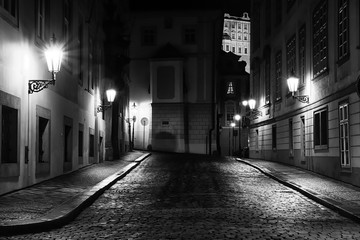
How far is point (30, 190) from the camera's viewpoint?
13898 millimetres

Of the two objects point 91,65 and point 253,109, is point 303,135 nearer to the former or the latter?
point 91,65

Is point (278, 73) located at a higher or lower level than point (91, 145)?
higher

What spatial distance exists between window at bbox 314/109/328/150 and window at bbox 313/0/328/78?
146 cm

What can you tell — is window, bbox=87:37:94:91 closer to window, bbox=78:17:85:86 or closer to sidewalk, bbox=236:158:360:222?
window, bbox=78:17:85:86

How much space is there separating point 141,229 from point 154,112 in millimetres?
37788

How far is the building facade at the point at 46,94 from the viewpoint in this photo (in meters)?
13.0

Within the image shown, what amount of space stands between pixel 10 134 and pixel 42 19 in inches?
177

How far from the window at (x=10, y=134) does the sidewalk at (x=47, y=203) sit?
0.87 metres

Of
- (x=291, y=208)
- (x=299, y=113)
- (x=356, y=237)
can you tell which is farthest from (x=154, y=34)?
(x=356, y=237)

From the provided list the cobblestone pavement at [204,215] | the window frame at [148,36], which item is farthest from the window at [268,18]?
the cobblestone pavement at [204,215]

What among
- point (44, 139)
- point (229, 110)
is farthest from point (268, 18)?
point (229, 110)

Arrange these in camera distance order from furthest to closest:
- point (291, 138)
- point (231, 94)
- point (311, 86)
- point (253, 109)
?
point (231, 94), point (253, 109), point (291, 138), point (311, 86)

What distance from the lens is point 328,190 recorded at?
48.4 feet

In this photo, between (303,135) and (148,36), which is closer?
(303,135)
